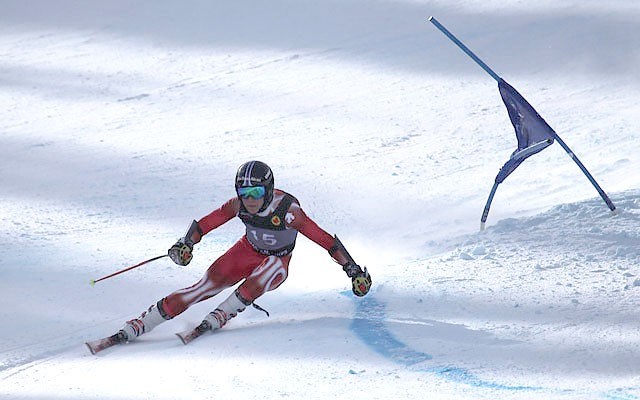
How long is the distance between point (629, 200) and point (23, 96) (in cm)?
668

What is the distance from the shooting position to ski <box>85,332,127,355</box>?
5.34 meters

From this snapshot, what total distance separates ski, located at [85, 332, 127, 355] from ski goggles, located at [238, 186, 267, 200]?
40.5 inches

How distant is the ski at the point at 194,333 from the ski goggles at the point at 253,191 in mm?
737

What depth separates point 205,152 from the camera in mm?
9039

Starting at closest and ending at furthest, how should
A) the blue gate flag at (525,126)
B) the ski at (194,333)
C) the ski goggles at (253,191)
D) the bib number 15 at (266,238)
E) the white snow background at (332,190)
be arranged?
1. the white snow background at (332,190)
2. the ski at (194,333)
3. the ski goggles at (253,191)
4. the bib number 15 at (266,238)
5. the blue gate flag at (525,126)

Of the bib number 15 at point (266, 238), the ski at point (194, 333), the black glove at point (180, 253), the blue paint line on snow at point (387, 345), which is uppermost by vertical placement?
the black glove at point (180, 253)

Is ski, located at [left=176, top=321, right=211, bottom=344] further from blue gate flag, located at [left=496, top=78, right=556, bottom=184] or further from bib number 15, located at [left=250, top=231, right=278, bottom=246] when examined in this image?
blue gate flag, located at [left=496, top=78, right=556, bottom=184]

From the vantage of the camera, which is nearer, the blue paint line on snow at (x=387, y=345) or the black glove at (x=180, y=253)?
the blue paint line on snow at (x=387, y=345)

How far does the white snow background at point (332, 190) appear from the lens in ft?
16.0

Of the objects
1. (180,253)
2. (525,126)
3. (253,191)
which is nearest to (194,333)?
(180,253)

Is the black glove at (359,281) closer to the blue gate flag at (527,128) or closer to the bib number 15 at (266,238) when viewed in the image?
the bib number 15 at (266,238)

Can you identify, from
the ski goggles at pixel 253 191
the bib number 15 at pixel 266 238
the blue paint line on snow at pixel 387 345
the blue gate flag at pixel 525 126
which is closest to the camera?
the blue paint line on snow at pixel 387 345

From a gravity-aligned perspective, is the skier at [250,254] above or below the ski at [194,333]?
above

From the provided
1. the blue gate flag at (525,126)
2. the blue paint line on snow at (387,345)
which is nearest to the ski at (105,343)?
the blue paint line on snow at (387,345)
